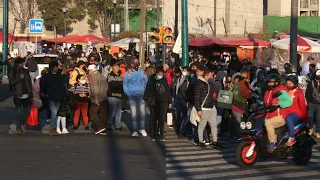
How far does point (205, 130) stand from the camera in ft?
56.1

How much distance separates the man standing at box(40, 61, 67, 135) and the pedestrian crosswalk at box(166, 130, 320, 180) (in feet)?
11.5

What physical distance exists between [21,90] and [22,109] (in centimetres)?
52

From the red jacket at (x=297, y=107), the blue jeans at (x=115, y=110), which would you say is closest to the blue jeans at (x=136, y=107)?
the blue jeans at (x=115, y=110)

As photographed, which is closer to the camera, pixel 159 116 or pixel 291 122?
pixel 291 122

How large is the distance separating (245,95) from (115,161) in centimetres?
483

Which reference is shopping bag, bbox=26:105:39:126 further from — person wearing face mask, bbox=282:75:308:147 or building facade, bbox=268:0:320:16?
building facade, bbox=268:0:320:16

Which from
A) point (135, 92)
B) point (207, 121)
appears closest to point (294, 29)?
point (135, 92)

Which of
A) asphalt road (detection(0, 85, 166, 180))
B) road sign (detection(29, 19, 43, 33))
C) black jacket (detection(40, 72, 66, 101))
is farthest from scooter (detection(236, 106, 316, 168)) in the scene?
road sign (detection(29, 19, 43, 33))

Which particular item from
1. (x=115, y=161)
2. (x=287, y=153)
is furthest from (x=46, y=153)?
(x=287, y=153)

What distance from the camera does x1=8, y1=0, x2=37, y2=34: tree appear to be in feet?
233

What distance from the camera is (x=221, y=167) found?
1337 cm

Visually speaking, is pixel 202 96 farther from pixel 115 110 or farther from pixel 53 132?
pixel 53 132

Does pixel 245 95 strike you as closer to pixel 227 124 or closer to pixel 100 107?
pixel 227 124

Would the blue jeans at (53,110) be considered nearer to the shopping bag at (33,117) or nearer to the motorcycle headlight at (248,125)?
the shopping bag at (33,117)
